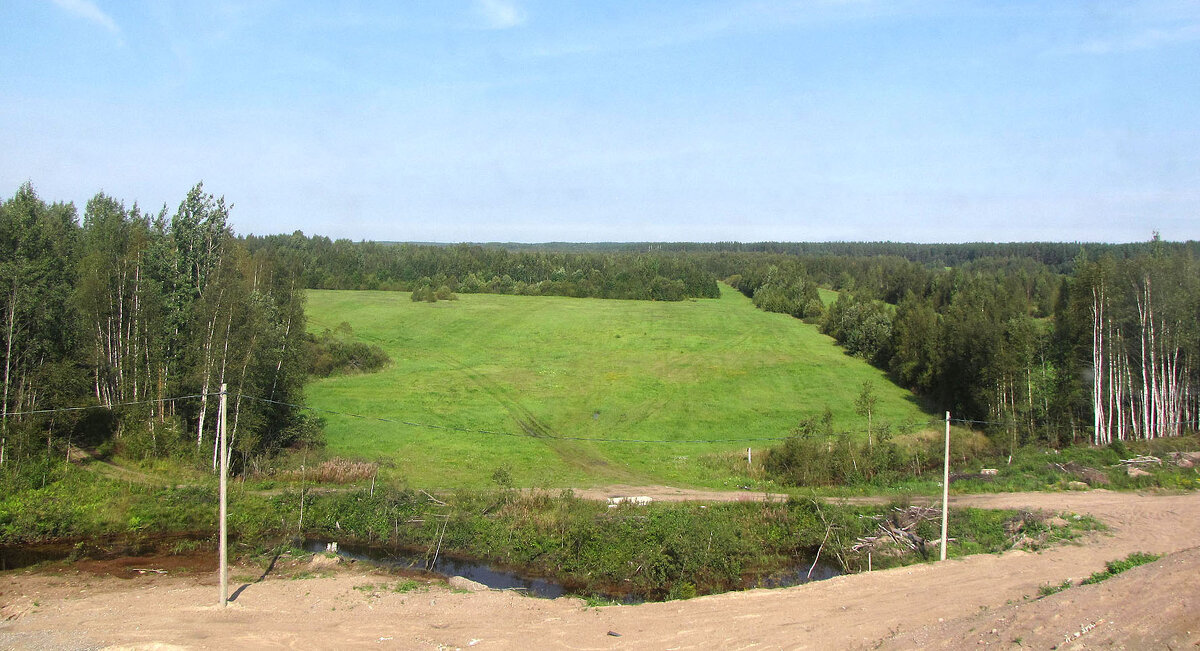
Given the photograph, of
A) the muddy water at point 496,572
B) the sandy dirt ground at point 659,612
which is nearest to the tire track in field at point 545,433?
the muddy water at point 496,572

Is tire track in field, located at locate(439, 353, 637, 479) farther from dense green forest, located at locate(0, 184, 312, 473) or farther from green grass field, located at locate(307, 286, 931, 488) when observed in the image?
Result: dense green forest, located at locate(0, 184, 312, 473)

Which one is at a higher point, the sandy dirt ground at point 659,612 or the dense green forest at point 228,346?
the dense green forest at point 228,346

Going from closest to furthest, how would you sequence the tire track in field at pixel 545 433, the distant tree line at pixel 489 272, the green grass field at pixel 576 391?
the tire track in field at pixel 545 433, the green grass field at pixel 576 391, the distant tree line at pixel 489 272

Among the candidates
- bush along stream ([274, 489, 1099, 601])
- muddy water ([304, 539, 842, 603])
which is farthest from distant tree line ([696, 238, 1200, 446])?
muddy water ([304, 539, 842, 603])

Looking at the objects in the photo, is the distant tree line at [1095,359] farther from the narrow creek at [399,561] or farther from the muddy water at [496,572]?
the narrow creek at [399,561]

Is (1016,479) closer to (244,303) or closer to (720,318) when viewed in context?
(244,303)

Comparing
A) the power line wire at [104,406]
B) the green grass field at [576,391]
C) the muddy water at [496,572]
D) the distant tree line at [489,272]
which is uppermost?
the distant tree line at [489,272]

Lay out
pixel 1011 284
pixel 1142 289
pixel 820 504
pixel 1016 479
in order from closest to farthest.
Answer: pixel 820 504
pixel 1016 479
pixel 1142 289
pixel 1011 284

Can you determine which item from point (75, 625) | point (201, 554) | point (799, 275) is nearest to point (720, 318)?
point (799, 275)
